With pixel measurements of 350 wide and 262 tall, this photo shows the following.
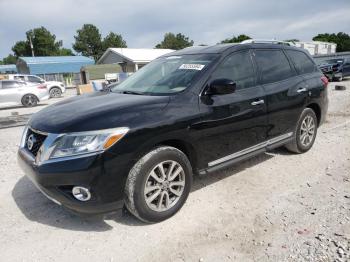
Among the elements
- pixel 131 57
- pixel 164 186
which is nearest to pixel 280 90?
pixel 164 186

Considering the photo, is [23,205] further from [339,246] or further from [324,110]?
[324,110]

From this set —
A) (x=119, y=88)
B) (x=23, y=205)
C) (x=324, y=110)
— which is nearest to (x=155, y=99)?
(x=119, y=88)

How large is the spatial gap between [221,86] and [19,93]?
14329 mm

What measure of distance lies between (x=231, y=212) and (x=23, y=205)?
8.05 feet

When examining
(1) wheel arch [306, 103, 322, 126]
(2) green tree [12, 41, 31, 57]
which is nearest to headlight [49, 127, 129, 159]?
(1) wheel arch [306, 103, 322, 126]

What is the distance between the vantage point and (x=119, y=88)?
4.25 metres

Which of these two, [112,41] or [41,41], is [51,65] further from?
[112,41]

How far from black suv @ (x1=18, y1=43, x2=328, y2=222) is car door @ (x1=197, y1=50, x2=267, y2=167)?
12 millimetres

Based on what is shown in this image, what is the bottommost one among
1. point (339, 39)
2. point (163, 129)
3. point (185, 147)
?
point (185, 147)

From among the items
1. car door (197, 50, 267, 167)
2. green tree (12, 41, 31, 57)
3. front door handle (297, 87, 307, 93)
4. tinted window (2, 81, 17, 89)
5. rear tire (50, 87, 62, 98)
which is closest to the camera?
car door (197, 50, 267, 167)

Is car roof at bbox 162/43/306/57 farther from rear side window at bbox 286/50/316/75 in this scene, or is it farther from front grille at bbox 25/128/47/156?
front grille at bbox 25/128/47/156

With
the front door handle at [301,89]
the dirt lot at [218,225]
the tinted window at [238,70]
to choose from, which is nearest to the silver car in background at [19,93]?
the dirt lot at [218,225]

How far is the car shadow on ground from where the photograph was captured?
325cm

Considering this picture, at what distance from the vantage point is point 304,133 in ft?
16.8
